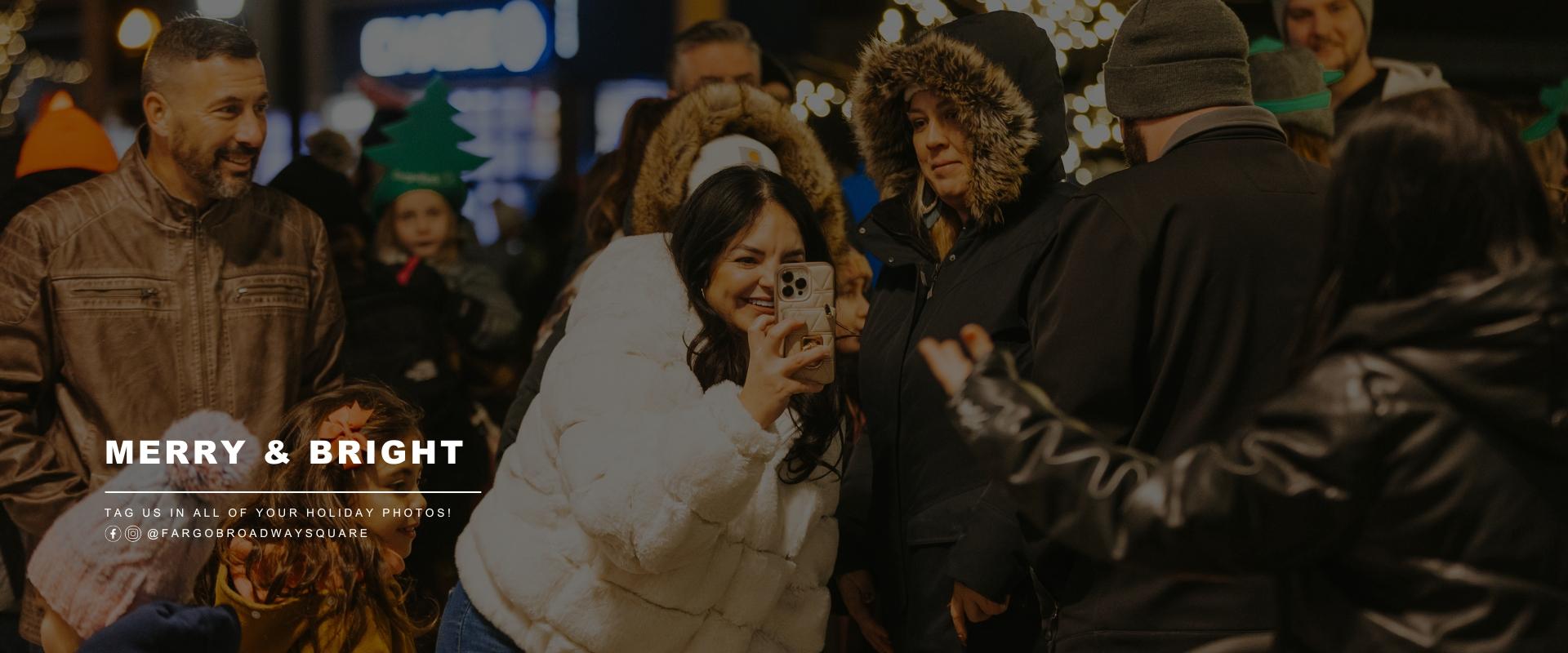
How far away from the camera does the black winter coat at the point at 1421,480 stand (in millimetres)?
1735

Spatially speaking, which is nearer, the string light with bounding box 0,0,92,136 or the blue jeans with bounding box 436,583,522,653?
the blue jeans with bounding box 436,583,522,653

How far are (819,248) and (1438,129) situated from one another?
4.63ft

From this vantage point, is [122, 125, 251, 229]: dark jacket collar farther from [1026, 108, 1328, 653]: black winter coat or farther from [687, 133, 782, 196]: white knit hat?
[1026, 108, 1328, 653]: black winter coat

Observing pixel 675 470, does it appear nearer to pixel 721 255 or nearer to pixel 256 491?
pixel 721 255

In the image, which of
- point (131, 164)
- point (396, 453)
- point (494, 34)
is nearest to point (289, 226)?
point (131, 164)

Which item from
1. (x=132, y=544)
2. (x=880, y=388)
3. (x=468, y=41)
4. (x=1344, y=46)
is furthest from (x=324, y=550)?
(x=468, y=41)

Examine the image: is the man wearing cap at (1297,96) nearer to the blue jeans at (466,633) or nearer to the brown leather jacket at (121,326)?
the blue jeans at (466,633)

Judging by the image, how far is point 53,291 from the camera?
318 cm

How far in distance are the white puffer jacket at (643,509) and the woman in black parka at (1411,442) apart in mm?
782

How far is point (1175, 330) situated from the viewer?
2328 mm

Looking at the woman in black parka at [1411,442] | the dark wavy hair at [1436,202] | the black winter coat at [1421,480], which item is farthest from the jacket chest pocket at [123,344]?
the dark wavy hair at [1436,202]

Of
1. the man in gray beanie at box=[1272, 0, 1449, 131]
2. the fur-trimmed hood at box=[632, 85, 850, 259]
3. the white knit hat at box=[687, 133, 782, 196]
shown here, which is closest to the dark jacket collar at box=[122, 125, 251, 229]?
the fur-trimmed hood at box=[632, 85, 850, 259]

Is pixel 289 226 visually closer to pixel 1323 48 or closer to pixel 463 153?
pixel 463 153

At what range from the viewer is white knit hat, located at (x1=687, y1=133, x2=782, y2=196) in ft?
11.7
